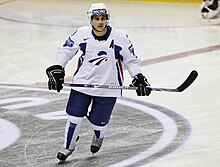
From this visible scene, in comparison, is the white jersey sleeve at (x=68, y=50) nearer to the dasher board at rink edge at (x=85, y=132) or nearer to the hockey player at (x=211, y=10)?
the dasher board at rink edge at (x=85, y=132)

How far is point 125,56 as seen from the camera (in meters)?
Result: 3.71

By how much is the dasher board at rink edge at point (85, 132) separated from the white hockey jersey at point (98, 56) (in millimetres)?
408

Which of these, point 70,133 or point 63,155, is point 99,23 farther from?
point 63,155

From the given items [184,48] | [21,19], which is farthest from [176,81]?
[21,19]

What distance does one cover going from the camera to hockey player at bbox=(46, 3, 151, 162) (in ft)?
12.0

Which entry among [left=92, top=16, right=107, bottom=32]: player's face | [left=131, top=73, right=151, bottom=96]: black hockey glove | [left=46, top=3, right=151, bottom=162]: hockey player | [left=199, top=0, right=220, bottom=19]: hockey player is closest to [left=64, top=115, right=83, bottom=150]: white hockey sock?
[left=46, top=3, right=151, bottom=162]: hockey player

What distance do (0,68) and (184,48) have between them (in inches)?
78.5

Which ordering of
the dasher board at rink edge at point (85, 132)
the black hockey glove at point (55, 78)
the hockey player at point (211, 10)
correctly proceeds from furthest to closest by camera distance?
the hockey player at point (211, 10)
the dasher board at rink edge at point (85, 132)
the black hockey glove at point (55, 78)

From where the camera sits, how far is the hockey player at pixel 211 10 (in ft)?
29.6

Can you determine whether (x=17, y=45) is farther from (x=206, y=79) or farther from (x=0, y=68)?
(x=206, y=79)

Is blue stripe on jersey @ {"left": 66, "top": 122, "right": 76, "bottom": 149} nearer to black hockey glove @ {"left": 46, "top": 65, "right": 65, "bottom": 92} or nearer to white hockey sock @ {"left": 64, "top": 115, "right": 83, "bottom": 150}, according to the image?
white hockey sock @ {"left": 64, "top": 115, "right": 83, "bottom": 150}

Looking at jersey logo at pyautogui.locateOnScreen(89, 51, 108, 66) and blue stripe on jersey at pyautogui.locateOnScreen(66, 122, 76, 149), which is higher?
jersey logo at pyautogui.locateOnScreen(89, 51, 108, 66)

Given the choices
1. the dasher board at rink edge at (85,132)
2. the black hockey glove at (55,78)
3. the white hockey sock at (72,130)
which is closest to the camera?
the black hockey glove at (55,78)

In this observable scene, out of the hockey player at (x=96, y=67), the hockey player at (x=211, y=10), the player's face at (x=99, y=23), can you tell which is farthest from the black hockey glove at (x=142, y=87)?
the hockey player at (x=211, y=10)
